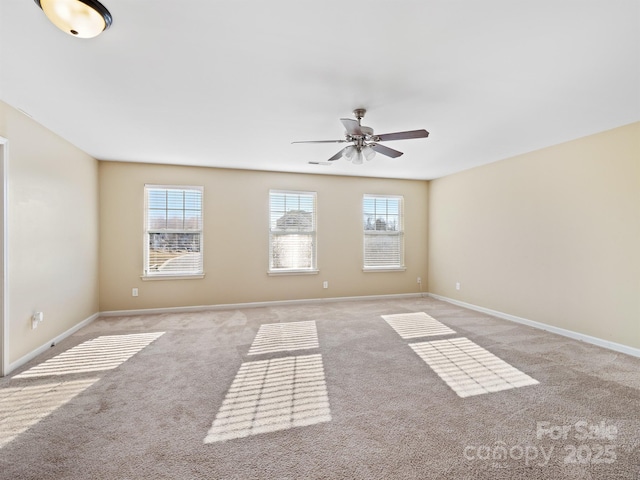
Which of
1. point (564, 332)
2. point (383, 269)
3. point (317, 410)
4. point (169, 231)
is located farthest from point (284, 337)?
point (564, 332)

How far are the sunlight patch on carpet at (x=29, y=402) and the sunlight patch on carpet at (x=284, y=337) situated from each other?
5.12ft

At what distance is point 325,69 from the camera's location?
2250mm

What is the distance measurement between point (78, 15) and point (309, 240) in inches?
179

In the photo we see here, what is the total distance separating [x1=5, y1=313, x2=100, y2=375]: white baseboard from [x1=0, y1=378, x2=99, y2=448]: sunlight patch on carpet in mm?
483

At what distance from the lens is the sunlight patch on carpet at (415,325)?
3.96 m

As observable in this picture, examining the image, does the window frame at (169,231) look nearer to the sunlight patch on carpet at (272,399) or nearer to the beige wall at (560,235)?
the sunlight patch on carpet at (272,399)

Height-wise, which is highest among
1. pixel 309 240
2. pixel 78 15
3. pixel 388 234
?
pixel 78 15

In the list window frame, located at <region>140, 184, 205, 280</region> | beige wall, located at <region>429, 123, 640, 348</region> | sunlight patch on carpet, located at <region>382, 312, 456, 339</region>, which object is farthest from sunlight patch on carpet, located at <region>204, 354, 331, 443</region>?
beige wall, located at <region>429, 123, 640, 348</region>

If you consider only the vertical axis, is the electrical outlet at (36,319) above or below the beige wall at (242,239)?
below

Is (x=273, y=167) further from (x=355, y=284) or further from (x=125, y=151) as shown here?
(x=355, y=284)

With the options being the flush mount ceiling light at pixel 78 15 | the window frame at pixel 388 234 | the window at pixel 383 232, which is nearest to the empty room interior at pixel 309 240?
the flush mount ceiling light at pixel 78 15

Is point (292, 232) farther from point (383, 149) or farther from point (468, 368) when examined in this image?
point (468, 368)

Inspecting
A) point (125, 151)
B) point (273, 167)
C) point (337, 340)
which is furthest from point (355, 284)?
point (125, 151)

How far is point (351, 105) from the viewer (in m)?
2.83
